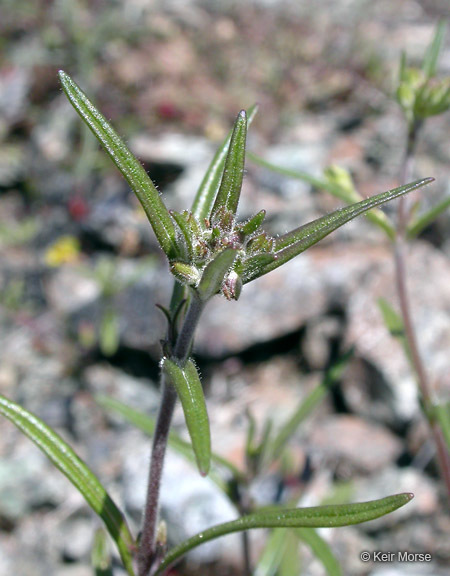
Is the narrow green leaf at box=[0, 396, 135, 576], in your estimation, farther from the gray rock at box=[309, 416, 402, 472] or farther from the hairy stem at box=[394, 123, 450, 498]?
the gray rock at box=[309, 416, 402, 472]

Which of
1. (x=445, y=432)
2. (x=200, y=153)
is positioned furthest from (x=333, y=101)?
(x=445, y=432)

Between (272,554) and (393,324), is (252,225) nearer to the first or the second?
(393,324)

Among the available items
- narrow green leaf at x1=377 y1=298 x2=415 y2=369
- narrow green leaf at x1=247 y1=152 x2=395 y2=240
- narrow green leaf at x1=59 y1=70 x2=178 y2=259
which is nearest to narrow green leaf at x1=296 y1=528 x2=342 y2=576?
narrow green leaf at x1=377 y1=298 x2=415 y2=369

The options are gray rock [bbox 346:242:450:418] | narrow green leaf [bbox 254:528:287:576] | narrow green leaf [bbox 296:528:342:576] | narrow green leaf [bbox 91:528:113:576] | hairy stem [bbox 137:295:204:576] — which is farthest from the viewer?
gray rock [bbox 346:242:450:418]

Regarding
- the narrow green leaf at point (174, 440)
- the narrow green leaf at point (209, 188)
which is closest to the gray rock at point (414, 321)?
the narrow green leaf at point (174, 440)

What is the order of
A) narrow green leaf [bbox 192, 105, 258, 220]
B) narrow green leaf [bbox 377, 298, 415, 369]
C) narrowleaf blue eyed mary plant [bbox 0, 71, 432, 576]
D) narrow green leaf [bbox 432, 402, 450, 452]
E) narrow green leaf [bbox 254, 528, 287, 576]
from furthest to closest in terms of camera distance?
narrow green leaf [bbox 377, 298, 415, 369]
narrow green leaf [bbox 254, 528, 287, 576]
narrow green leaf [bbox 432, 402, 450, 452]
narrow green leaf [bbox 192, 105, 258, 220]
narrowleaf blue eyed mary plant [bbox 0, 71, 432, 576]

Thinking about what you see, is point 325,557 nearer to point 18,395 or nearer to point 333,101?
point 18,395

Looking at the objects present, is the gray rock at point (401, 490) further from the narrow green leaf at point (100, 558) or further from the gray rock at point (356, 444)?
the narrow green leaf at point (100, 558)

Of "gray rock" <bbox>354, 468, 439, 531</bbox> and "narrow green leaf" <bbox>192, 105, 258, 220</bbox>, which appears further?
"gray rock" <bbox>354, 468, 439, 531</bbox>
